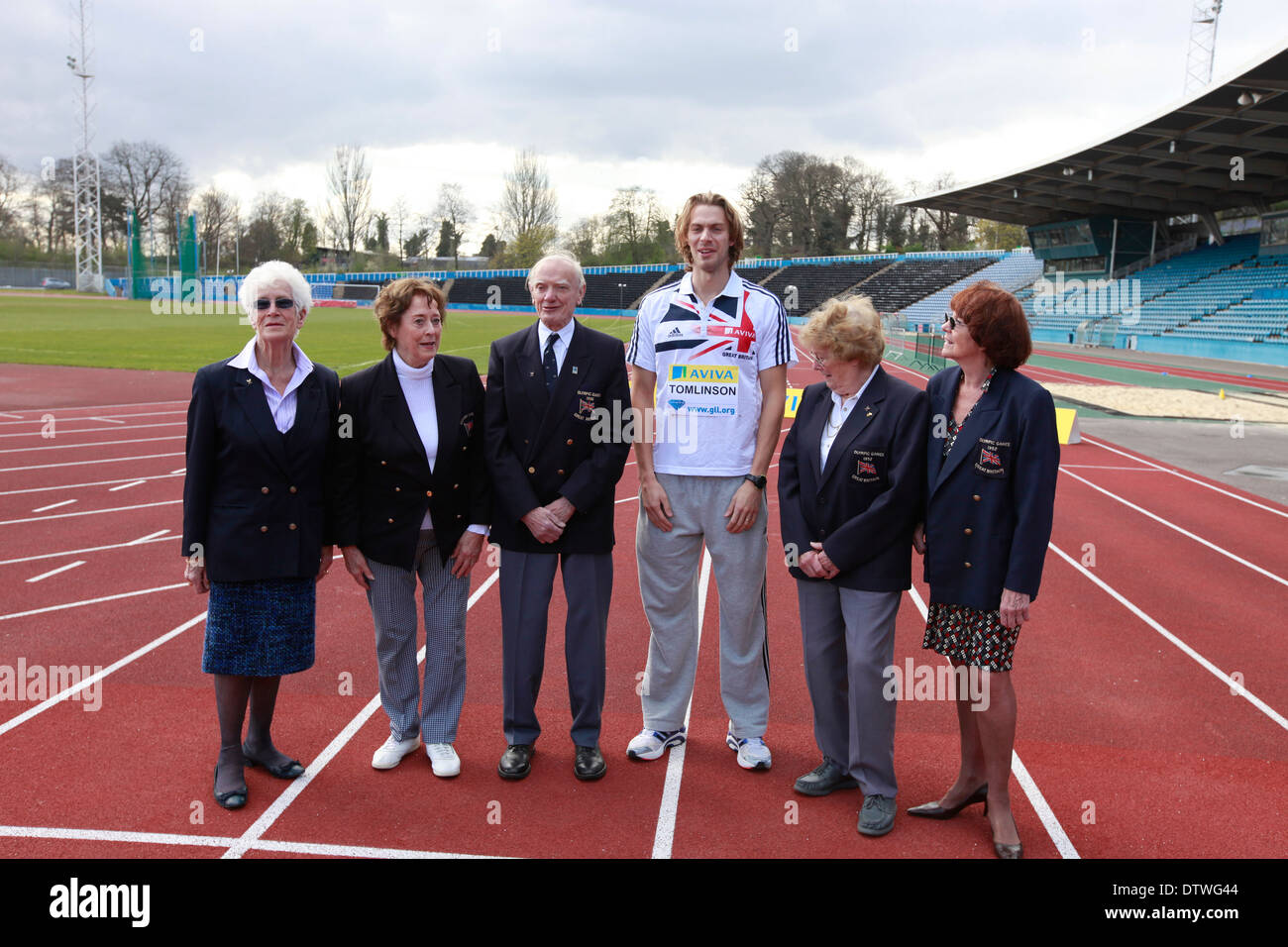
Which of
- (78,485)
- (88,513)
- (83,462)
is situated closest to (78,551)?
A: (88,513)

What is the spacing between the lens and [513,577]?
370 centimetres

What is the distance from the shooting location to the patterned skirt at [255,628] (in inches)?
133

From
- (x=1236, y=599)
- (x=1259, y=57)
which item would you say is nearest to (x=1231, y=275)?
(x=1259, y=57)

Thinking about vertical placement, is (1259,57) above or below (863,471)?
above

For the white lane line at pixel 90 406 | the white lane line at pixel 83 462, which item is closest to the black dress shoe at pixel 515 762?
the white lane line at pixel 83 462

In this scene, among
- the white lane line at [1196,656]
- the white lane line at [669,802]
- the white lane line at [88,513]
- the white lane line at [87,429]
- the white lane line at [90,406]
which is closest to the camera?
the white lane line at [669,802]

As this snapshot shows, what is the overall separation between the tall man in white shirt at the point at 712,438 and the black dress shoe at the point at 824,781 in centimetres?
22

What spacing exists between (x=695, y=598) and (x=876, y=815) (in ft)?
3.66

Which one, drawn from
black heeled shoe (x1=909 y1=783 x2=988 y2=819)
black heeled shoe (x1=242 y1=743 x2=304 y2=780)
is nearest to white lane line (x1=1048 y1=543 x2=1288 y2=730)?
black heeled shoe (x1=909 y1=783 x2=988 y2=819)

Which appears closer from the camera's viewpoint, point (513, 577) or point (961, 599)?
point (961, 599)

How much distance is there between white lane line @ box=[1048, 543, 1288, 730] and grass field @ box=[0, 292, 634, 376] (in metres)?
11.8

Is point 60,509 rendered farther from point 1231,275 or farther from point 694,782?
point 1231,275

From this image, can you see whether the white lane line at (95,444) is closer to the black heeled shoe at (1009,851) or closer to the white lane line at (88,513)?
the white lane line at (88,513)
